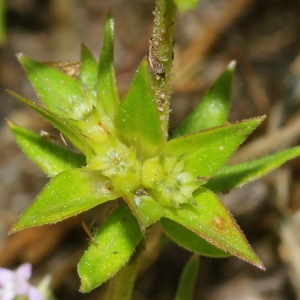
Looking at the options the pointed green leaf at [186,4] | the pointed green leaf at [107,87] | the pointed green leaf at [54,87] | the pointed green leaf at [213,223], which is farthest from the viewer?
the pointed green leaf at [54,87]

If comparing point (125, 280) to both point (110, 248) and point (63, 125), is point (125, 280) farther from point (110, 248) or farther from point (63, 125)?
point (63, 125)

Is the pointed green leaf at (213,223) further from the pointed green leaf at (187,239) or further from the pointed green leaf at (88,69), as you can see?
the pointed green leaf at (88,69)

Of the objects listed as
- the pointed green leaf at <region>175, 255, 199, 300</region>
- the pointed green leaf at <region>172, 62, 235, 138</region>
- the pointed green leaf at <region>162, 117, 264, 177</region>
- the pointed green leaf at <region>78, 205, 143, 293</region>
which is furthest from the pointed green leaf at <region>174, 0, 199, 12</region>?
the pointed green leaf at <region>175, 255, 199, 300</region>

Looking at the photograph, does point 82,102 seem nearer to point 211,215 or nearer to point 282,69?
point 211,215

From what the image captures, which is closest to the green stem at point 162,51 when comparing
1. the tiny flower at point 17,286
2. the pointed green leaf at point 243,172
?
the pointed green leaf at point 243,172

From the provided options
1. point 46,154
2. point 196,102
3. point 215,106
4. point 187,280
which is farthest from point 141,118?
point 196,102

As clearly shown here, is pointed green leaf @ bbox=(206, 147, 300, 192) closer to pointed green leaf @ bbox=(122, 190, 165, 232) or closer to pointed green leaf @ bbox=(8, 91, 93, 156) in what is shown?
pointed green leaf @ bbox=(122, 190, 165, 232)

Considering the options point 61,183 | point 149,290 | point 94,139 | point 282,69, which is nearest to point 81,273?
point 61,183
